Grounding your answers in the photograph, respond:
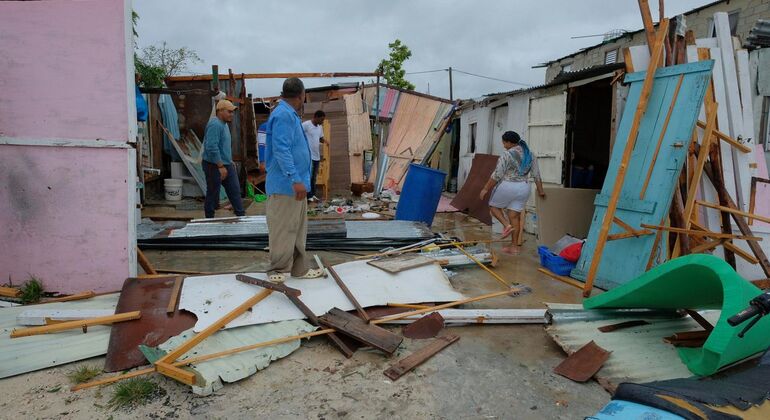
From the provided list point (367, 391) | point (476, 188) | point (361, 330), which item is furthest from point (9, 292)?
point (476, 188)

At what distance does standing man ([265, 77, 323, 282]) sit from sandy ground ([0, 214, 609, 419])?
100 centimetres

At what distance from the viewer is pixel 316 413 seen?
2.29 metres

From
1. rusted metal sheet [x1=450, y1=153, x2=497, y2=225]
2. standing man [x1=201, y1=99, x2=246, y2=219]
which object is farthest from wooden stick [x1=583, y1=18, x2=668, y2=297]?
standing man [x1=201, y1=99, x2=246, y2=219]

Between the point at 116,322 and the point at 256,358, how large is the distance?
1078mm

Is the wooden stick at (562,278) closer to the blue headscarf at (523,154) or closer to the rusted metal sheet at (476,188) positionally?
the blue headscarf at (523,154)

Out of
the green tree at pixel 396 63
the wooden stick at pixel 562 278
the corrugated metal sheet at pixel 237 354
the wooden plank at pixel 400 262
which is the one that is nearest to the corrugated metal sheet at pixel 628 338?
the wooden stick at pixel 562 278

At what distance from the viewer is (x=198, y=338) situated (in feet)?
8.92

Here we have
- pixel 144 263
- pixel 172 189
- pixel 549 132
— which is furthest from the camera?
pixel 172 189

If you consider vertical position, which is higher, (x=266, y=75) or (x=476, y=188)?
(x=266, y=75)

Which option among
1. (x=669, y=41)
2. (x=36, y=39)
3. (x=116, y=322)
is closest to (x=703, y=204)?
(x=669, y=41)

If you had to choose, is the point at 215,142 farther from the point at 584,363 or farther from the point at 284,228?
the point at 584,363

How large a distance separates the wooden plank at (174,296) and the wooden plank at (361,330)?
107cm

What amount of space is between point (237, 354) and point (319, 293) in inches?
38.0

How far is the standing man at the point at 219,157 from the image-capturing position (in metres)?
5.95
